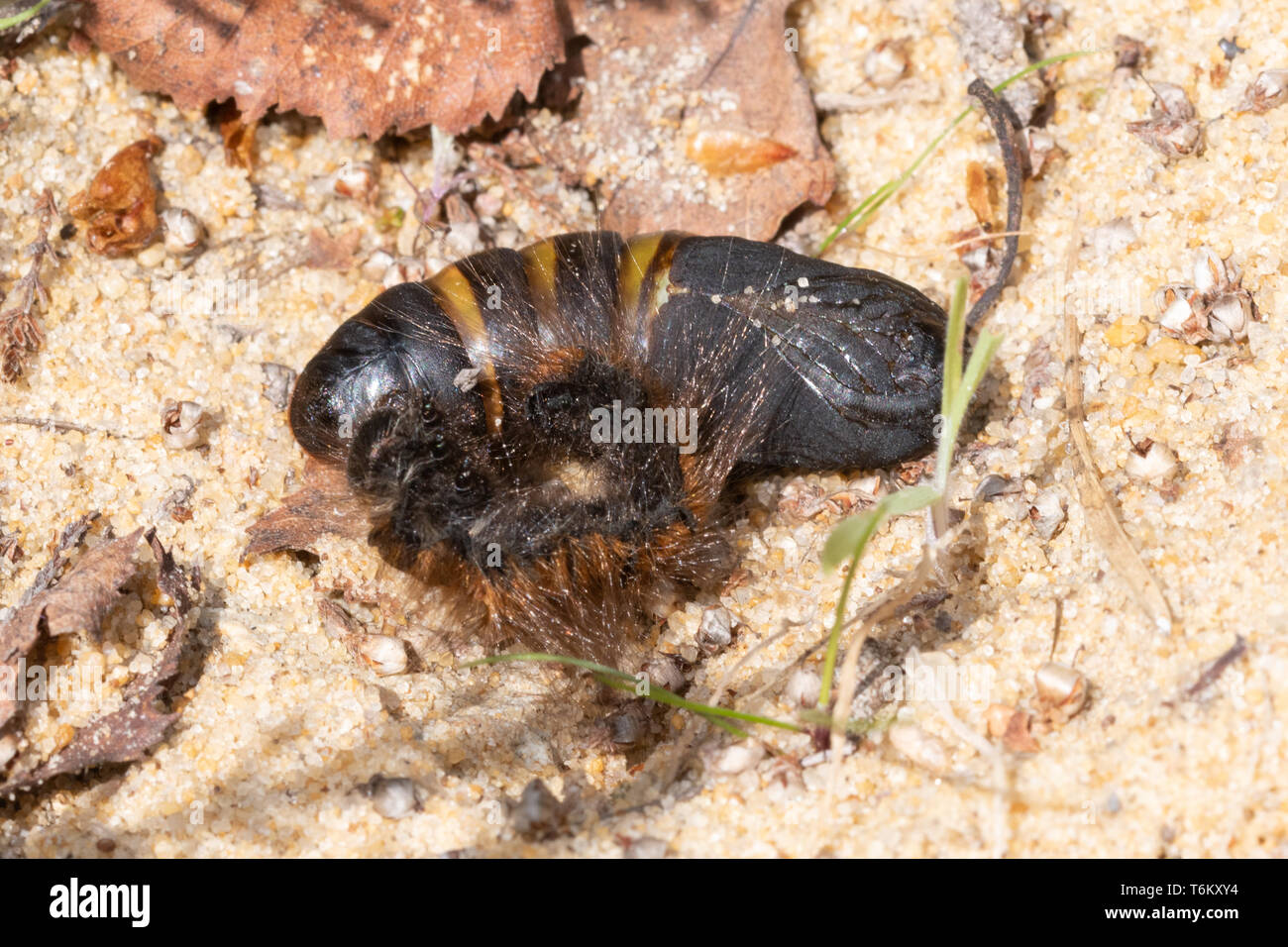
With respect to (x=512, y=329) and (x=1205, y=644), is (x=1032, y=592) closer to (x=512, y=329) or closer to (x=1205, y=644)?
(x=1205, y=644)

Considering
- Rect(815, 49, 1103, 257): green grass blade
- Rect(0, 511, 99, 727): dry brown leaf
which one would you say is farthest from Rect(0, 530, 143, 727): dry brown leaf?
Rect(815, 49, 1103, 257): green grass blade

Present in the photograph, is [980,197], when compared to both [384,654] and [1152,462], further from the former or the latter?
[384,654]

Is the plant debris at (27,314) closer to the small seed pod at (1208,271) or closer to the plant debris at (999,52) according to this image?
the plant debris at (999,52)

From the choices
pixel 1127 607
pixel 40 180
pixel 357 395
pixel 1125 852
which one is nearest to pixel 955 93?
pixel 1127 607

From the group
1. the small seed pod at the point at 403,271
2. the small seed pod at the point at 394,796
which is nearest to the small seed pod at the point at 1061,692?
the small seed pod at the point at 394,796

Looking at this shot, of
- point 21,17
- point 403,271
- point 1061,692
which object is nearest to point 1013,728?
point 1061,692

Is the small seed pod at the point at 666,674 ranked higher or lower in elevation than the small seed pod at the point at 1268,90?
lower

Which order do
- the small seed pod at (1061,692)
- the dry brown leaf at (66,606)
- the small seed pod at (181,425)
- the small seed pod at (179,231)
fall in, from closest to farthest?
the small seed pod at (1061,692)
the dry brown leaf at (66,606)
the small seed pod at (181,425)
the small seed pod at (179,231)
